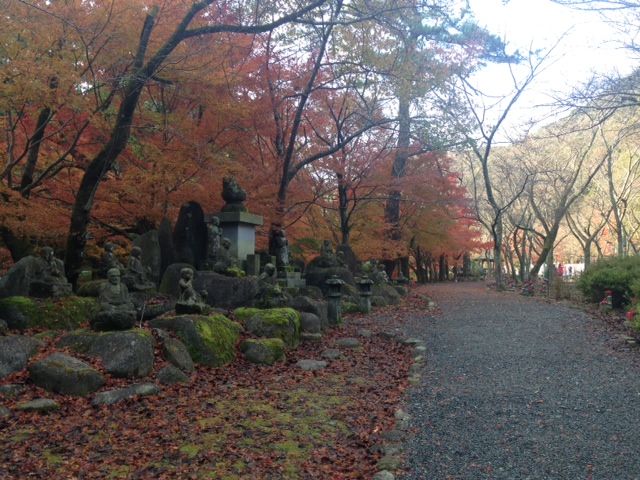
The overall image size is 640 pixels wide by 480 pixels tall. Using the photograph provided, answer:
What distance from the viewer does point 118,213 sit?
13.7m

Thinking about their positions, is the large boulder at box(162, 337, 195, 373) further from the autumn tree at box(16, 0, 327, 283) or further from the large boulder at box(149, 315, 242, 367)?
the autumn tree at box(16, 0, 327, 283)

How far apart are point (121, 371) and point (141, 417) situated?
41.8 inches

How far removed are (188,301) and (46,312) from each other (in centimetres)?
218

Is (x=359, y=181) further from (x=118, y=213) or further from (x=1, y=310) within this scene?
(x=1, y=310)

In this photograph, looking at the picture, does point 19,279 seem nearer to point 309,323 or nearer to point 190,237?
point 190,237

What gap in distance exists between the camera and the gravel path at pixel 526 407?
4207mm

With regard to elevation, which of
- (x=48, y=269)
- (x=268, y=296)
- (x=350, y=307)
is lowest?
(x=350, y=307)

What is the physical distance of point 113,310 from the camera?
6.60 m

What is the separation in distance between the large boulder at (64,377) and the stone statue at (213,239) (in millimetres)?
6189

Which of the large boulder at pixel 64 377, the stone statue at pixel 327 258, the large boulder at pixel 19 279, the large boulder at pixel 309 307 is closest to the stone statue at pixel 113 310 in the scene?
the large boulder at pixel 64 377

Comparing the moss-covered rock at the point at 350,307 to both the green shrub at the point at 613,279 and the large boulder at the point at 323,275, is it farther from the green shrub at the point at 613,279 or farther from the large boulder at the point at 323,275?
the green shrub at the point at 613,279

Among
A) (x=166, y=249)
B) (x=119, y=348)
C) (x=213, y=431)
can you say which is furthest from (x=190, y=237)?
(x=213, y=431)

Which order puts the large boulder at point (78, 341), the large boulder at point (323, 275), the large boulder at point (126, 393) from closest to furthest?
the large boulder at point (126, 393) < the large boulder at point (78, 341) < the large boulder at point (323, 275)

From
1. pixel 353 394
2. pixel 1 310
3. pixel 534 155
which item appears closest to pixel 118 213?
pixel 1 310
